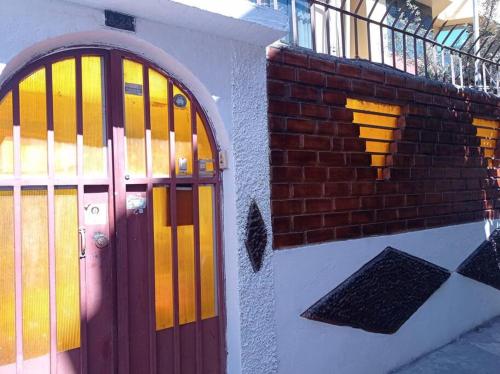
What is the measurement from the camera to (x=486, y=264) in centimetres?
493

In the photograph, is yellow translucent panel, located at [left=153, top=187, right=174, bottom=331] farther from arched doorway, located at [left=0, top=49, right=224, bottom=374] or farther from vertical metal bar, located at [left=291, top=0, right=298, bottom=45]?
vertical metal bar, located at [left=291, top=0, right=298, bottom=45]

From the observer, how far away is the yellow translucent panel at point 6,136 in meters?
2.10

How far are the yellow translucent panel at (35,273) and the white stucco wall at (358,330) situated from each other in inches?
54.6

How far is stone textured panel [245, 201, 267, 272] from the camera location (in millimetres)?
2865

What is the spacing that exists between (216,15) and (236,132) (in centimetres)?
67

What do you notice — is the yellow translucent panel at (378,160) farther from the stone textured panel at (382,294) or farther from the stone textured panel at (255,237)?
the stone textured panel at (255,237)

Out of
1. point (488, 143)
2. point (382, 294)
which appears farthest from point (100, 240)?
point (488, 143)

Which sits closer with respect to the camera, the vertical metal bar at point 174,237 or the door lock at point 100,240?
the door lock at point 100,240

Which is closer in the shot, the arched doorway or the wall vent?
the arched doorway

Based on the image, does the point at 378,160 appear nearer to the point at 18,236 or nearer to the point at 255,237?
the point at 255,237

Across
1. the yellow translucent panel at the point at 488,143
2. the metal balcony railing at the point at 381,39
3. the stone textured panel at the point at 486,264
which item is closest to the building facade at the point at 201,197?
the metal balcony railing at the point at 381,39

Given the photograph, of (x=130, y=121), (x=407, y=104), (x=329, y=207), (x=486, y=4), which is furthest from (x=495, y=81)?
(x=486, y=4)

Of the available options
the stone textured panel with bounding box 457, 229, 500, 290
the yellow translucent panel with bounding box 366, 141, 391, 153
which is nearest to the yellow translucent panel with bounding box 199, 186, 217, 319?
the yellow translucent panel with bounding box 366, 141, 391, 153

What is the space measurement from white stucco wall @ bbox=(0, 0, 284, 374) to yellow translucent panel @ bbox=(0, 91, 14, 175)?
540mm
